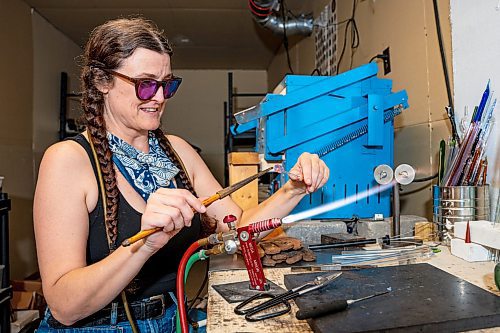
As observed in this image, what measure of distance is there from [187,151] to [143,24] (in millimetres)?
413

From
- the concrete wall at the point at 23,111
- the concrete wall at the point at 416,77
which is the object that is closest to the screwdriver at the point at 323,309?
the concrete wall at the point at 416,77

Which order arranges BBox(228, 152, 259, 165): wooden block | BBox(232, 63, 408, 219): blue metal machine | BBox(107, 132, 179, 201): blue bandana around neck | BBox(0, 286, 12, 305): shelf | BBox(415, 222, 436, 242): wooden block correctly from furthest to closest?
BBox(0, 286, 12, 305): shelf < BBox(228, 152, 259, 165): wooden block < BBox(232, 63, 408, 219): blue metal machine < BBox(415, 222, 436, 242): wooden block < BBox(107, 132, 179, 201): blue bandana around neck

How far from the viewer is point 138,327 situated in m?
0.95

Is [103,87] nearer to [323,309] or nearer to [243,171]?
[243,171]

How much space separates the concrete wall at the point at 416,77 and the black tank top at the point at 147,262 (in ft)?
2.89

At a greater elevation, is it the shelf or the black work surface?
the black work surface

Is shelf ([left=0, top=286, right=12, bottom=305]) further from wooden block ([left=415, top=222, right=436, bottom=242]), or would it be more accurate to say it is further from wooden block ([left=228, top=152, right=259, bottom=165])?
wooden block ([left=415, top=222, right=436, bottom=242])

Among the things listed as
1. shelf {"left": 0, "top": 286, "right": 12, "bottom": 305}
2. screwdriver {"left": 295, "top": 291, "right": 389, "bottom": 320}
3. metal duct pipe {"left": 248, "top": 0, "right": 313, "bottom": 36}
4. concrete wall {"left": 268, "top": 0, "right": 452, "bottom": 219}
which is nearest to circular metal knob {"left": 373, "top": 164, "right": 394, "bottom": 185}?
concrete wall {"left": 268, "top": 0, "right": 452, "bottom": 219}

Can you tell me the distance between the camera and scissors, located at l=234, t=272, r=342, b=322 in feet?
2.10

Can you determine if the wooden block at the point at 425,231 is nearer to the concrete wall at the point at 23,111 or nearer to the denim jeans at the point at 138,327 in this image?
the denim jeans at the point at 138,327

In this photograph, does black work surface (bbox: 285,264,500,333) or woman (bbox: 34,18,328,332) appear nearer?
black work surface (bbox: 285,264,500,333)

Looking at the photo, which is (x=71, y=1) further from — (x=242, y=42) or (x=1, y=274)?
(x=1, y=274)

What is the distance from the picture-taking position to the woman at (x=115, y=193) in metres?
0.82

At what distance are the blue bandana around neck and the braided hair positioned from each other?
3cm
